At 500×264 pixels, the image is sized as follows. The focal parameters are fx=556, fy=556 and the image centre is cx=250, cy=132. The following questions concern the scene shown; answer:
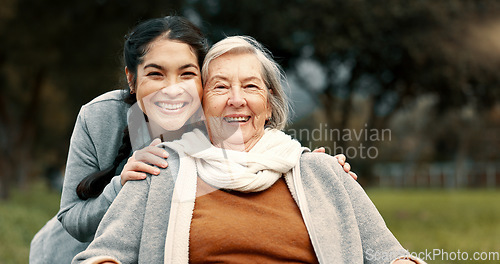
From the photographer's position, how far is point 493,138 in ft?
145

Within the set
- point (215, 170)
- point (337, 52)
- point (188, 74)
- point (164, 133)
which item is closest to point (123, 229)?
point (215, 170)

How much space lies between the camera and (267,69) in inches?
99.3

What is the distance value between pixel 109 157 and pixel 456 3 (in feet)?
33.6

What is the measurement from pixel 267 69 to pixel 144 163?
0.70 metres

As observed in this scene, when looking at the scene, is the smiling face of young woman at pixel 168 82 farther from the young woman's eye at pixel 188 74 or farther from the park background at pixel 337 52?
the park background at pixel 337 52

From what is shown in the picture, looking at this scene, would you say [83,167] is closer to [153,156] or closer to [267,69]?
[153,156]

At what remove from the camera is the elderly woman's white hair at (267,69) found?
8.07ft

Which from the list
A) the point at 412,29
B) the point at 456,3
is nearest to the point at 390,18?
the point at 412,29

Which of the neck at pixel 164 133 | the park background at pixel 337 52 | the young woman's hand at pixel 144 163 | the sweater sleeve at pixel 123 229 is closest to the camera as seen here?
the sweater sleeve at pixel 123 229

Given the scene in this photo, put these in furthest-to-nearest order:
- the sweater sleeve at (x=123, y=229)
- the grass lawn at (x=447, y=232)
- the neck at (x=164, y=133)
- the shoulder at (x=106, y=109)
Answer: the grass lawn at (x=447, y=232) → the shoulder at (x=106, y=109) → the neck at (x=164, y=133) → the sweater sleeve at (x=123, y=229)

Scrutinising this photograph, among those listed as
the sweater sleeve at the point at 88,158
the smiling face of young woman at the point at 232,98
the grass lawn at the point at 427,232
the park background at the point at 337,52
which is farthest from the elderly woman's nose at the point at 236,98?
the park background at the point at 337,52

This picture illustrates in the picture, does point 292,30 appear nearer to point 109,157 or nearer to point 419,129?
point 109,157

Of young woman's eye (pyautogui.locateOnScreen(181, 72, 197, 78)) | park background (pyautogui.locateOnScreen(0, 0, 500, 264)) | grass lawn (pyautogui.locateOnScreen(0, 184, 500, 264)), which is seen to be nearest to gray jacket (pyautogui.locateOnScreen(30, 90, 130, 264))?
young woman's eye (pyautogui.locateOnScreen(181, 72, 197, 78))

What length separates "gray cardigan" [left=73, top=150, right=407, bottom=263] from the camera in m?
2.12
